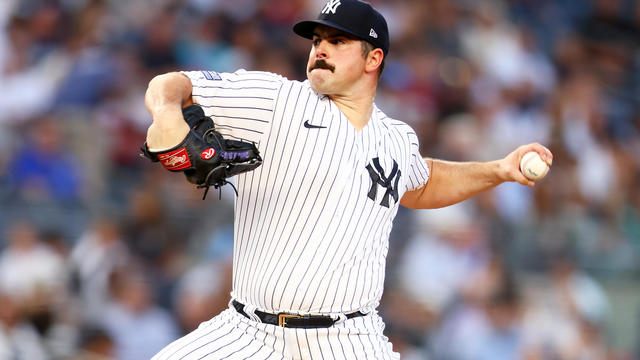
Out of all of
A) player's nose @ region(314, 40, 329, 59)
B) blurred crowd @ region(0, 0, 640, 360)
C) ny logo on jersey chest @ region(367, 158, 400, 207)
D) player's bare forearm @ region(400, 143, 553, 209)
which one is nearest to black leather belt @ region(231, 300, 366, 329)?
ny logo on jersey chest @ region(367, 158, 400, 207)

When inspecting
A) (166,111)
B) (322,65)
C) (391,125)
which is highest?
(322,65)

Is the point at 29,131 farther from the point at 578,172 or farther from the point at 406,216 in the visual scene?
the point at 578,172

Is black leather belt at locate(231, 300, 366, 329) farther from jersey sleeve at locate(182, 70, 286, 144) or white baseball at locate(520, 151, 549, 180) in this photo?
white baseball at locate(520, 151, 549, 180)

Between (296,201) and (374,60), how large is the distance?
0.73 meters

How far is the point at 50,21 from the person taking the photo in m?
7.10

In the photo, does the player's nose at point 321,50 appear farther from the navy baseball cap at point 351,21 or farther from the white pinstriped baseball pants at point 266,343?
the white pinstriped baseball pants at point 266,343

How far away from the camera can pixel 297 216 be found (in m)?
3.29

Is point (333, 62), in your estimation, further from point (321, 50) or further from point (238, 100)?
point (238, 100)

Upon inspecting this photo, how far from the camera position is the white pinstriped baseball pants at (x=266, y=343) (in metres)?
3.21

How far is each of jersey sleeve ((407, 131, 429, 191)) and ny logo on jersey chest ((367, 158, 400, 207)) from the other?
237 millimetres

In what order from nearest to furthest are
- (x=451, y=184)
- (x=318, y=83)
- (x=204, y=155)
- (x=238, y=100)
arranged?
(x=204, y=155), (x=238, y=100), (x=318, y=83), (x=451, y=184)

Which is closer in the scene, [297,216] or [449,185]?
[297,216]

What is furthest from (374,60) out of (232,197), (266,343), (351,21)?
(232,197)

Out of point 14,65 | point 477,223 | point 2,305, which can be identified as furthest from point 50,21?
point 477,223
